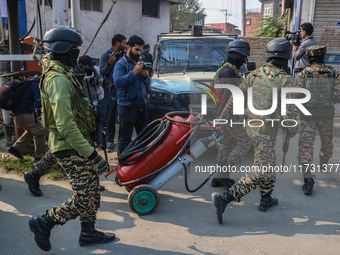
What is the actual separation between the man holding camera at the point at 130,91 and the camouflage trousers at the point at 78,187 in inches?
80.2

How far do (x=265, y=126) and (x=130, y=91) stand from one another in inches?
84.0

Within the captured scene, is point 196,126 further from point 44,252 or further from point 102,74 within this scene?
point 102,74

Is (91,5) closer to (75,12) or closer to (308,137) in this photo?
(75,12)

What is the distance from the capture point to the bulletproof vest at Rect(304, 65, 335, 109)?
4551 millimetres

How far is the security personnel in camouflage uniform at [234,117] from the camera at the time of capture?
4516 millimetres

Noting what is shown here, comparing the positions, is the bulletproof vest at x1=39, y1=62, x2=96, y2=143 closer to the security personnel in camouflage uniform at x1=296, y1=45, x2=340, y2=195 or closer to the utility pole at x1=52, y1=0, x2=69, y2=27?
the security personnel in camouflage uniform at x1=296, y1=45, x2=340, y2=195

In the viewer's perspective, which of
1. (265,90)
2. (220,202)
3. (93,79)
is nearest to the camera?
(220,202)

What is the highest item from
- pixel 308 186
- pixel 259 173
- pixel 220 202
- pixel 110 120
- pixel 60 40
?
pixel 60 40

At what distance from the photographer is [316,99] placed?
467 cm

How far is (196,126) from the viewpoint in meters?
4.03

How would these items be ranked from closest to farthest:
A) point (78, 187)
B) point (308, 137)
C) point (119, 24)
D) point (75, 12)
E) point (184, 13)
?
point (78, 187), point (308, 137), point (75, 12), point (119, 24), point (184, 13)

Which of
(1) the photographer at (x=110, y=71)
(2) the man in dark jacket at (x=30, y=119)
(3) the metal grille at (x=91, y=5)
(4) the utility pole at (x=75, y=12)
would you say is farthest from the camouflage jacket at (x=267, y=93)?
(3) the metal grille at (x=91, y=5)

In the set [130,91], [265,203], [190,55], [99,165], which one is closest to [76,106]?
[99,165]

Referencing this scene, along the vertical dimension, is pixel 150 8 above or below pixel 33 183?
above
